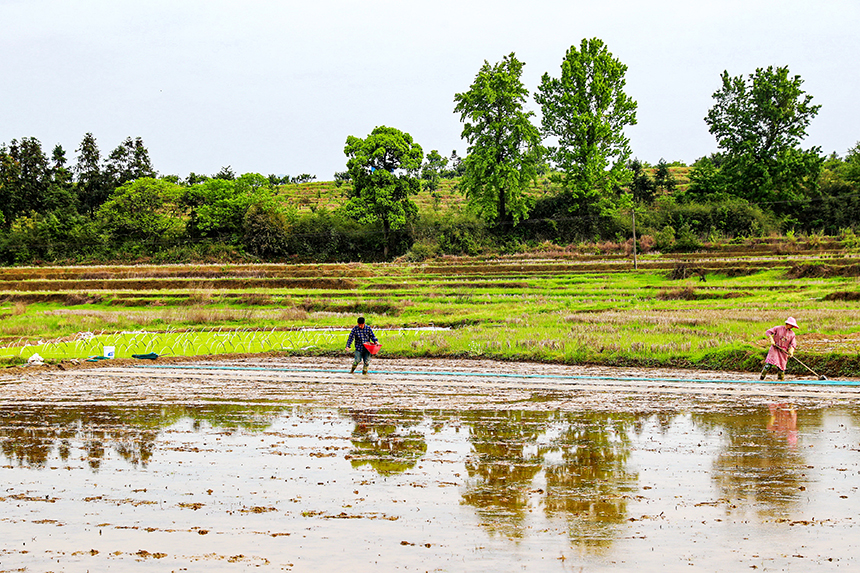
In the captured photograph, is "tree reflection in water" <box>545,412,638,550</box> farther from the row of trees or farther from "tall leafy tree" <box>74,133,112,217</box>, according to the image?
"tall leafy tree" <box>74,133,112,217</box>

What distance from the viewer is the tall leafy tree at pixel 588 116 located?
172 feet

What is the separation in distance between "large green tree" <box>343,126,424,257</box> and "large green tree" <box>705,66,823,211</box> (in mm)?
25216

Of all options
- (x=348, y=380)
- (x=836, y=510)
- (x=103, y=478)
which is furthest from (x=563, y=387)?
(x=103, y=478)

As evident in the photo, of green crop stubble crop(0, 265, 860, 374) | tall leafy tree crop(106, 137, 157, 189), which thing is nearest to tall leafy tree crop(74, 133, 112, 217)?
tall leafy tree crop(106, 137, 157, 189)

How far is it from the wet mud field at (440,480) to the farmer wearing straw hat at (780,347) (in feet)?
1.87

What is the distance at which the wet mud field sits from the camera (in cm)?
547

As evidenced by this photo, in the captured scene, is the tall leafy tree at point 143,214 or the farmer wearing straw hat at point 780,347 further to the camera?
the tall leafy tree at point 143,214

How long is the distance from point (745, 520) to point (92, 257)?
6417 cm

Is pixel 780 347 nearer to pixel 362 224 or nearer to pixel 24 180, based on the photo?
pixel 362 224

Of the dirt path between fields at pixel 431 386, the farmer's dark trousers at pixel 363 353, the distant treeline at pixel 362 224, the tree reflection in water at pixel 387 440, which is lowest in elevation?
the dirt path between fields at pixel 431 386

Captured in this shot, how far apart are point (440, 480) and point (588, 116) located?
159 feet

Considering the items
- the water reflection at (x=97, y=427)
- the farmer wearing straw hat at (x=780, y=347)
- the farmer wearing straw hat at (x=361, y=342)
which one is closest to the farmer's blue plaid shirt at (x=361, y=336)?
the farmer wearing straw hat at (x=361, y=342)

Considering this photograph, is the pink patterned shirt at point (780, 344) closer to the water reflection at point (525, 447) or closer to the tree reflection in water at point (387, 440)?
the water reflection at point (525, 447)

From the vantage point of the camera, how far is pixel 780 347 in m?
13.7
